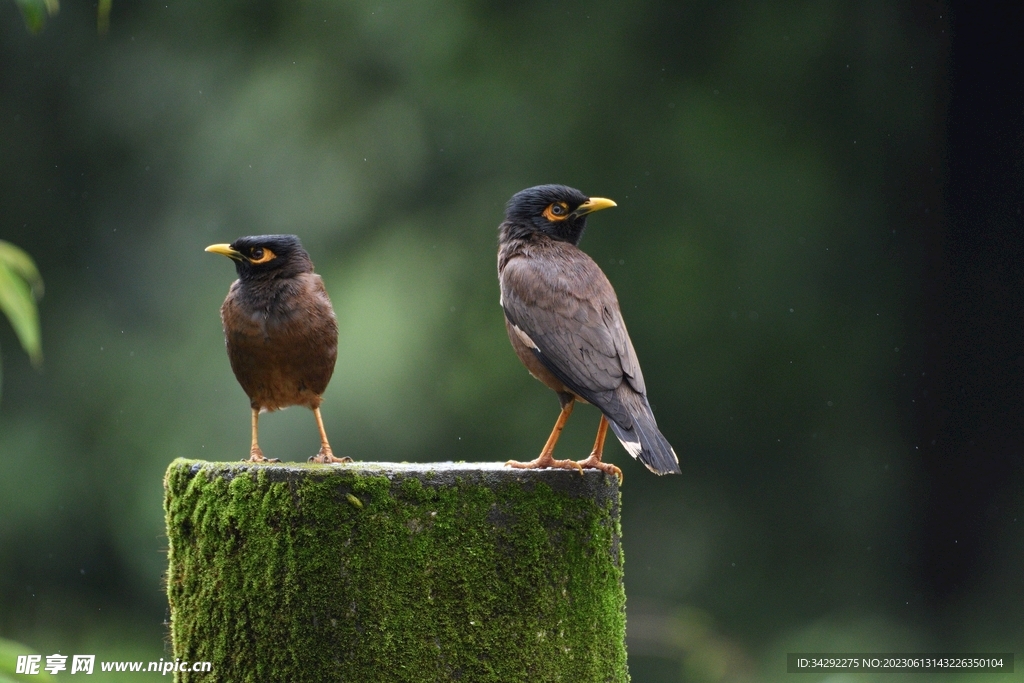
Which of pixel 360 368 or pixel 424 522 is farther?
pixel 360 368

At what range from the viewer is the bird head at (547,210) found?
4.51m

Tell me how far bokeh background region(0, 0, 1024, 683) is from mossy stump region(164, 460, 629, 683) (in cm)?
578

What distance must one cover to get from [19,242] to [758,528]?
22.8ft

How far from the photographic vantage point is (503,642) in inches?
111

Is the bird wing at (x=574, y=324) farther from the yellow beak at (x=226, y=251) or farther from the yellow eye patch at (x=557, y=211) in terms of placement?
the yellow beak at (x=226, y=251)

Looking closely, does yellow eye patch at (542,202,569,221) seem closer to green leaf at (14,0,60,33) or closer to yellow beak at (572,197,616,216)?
yellow beak at (572,197,616,216)

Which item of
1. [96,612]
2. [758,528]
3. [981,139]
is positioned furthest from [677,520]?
[96,612]

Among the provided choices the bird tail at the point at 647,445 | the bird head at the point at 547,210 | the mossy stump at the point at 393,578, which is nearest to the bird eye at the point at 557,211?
the bird head at the point at 547,210

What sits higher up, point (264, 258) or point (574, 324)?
point (264, 258)

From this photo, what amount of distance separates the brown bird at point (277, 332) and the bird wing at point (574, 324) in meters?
0.68

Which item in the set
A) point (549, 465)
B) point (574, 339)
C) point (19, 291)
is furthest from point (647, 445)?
point (19, 291)

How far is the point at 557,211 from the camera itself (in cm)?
454

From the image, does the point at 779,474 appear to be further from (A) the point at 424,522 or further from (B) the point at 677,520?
(A) the point at 424,522

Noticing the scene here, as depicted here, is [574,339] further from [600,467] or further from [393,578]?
[393,578]
